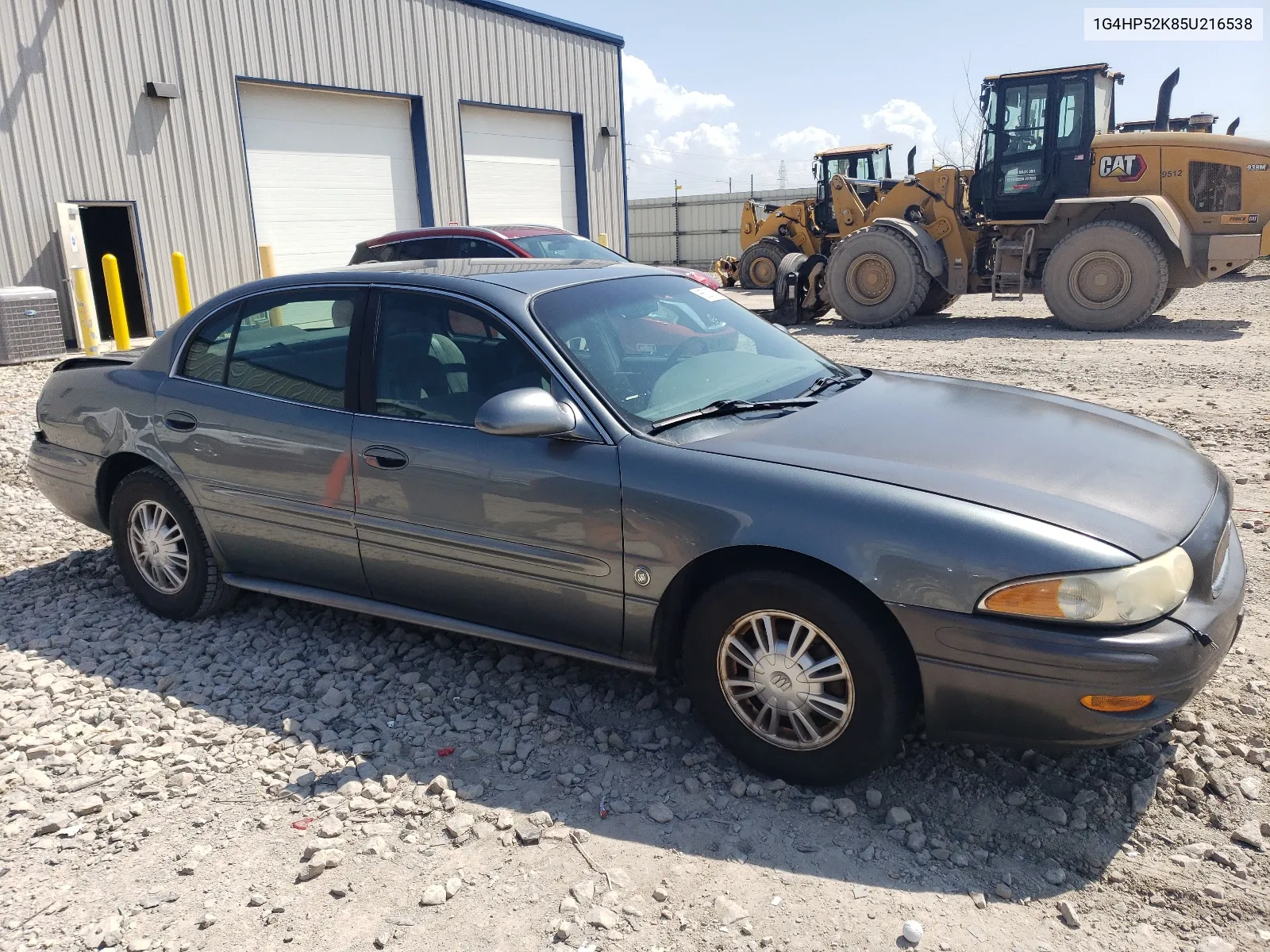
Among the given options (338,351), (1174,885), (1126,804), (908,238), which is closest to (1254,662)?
(1126,804)

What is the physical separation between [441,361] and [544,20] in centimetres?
1811

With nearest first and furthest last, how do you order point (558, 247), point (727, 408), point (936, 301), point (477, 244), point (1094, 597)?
1. point (1094, 597)
2. point (727, 408)
3. point (477, 244)
4. point (558, 247)
5. point (936, 301)

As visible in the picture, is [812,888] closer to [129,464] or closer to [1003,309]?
[129,464]

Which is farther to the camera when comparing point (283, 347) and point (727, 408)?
point (283, 347)

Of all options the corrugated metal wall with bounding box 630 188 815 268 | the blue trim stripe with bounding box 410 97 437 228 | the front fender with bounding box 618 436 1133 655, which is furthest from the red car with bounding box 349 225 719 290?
the corrugated metal wall with bounding box 630 188 815 268

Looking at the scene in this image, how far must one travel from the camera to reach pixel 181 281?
46.5 feet

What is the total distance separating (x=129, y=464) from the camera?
4531 mm

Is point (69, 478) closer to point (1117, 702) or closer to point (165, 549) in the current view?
point (165, 549)

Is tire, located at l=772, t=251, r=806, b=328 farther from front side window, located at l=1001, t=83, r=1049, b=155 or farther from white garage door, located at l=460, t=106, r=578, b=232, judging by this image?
white garage door, located at l=460, t=106, r=578, b=232

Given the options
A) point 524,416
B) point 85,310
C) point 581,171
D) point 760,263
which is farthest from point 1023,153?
point 85,310

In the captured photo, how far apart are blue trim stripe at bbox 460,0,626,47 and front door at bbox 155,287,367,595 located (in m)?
16.2

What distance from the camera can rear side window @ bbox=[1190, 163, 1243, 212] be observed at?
1272cm

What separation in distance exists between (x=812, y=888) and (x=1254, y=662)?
85.3 inches

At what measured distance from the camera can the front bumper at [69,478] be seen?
15.1ft
